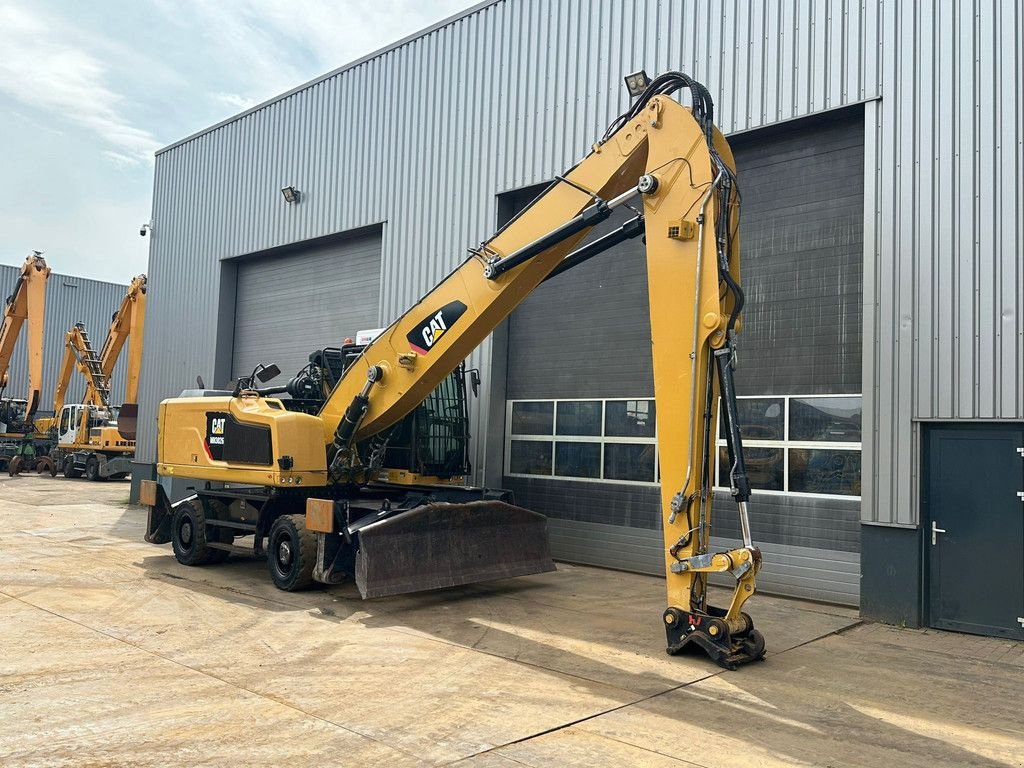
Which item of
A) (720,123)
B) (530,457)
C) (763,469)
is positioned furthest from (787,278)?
(530,457)

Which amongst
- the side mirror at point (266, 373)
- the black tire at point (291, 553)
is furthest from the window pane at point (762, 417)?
the side mirror at point (266, 373)

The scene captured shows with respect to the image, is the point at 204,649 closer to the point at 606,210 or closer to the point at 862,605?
the point at 606,210

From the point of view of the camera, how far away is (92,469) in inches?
1140

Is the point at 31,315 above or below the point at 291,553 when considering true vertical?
above

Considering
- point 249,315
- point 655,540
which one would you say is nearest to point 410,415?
point 655,540

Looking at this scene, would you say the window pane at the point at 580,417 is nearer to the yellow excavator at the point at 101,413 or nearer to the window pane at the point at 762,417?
the window pane at the point at 762,417

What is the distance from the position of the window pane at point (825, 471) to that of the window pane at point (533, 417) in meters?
3.93

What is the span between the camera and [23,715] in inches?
214

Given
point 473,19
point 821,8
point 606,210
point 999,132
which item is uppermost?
Answer: point 473,19

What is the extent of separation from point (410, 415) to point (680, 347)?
468 cm

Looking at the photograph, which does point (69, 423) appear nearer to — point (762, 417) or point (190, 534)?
point (190, 534)

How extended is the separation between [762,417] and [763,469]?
656 millimetres

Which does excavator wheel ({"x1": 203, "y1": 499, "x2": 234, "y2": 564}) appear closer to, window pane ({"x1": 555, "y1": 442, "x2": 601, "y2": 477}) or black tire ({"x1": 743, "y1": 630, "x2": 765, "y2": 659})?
window pane ({"x1": 555, "y1": 442, "x2": 601, "y2": 477})

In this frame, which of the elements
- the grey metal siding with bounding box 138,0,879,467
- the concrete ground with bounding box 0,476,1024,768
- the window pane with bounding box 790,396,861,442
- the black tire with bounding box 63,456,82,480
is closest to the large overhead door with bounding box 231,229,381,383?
the grey metal siding with bounding box 138,0,879,467
